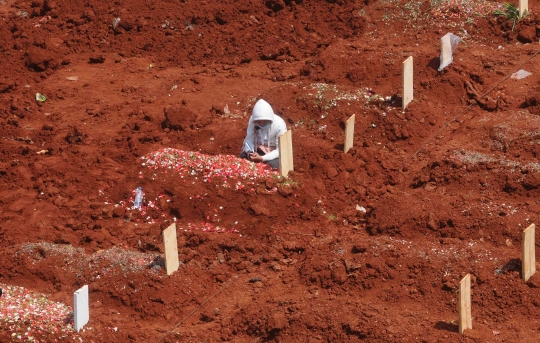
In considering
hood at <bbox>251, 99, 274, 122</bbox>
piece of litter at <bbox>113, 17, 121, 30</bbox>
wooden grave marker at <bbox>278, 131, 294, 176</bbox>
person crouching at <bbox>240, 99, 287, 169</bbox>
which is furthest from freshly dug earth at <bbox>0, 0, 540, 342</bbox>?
hood at <bbox>251, 99, 274, 122</bbox>

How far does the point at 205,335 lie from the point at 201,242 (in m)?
1.54

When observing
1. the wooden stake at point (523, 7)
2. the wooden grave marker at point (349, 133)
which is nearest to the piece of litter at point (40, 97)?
the wooden grave marker at point (349, 133)

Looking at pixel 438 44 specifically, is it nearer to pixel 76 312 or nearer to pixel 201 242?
pixel 201 242

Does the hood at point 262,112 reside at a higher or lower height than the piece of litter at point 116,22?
higher

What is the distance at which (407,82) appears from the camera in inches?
513

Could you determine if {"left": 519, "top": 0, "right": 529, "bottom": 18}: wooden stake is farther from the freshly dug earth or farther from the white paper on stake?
the white paper on stake

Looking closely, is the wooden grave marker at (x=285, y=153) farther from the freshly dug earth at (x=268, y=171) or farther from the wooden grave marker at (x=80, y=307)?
the wooden grave marker at (x=80, y=307)

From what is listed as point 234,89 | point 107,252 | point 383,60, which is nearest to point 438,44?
point 383,60

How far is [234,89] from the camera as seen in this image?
47.9 ft

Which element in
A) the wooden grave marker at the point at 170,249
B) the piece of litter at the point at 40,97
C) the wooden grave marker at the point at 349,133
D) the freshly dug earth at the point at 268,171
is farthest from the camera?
the piece of litter at the point at 40,97

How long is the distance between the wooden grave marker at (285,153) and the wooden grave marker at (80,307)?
3.22 m

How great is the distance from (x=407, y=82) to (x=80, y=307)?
5773 mm

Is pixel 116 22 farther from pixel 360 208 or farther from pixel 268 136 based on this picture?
pixel 360 208

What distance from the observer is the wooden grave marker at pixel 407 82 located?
509 inches
